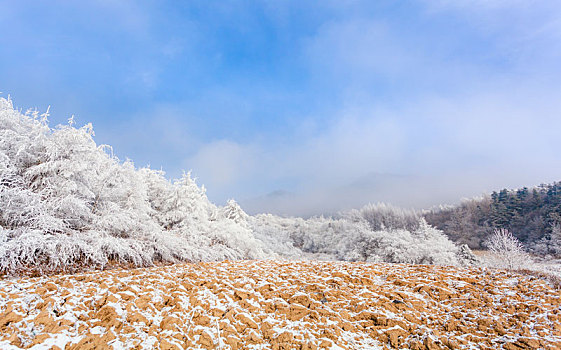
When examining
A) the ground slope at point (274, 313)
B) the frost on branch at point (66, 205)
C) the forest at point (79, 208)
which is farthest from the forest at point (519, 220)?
the frost on branch at point (66, 205)

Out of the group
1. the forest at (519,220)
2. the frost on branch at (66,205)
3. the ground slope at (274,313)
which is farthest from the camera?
the forest at (519,220)

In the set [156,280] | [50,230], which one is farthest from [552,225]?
[50,230]

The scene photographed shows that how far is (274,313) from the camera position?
5109 millimetres

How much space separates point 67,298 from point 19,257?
3.62 meters

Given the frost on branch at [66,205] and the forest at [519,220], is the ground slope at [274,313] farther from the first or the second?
the forest at [519,220]

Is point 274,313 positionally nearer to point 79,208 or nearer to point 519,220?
point 79,208

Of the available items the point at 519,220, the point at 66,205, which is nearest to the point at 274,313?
the point at 66,205

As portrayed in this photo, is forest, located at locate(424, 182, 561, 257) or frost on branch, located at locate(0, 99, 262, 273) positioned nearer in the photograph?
frost on branch, located at locate(0, 99, 262, 273)

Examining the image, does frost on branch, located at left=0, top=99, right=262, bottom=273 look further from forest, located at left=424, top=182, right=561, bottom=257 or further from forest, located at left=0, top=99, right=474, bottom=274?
forest, located at left=424, top=182, right=561, bottom=257

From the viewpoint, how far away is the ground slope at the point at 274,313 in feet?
13.2

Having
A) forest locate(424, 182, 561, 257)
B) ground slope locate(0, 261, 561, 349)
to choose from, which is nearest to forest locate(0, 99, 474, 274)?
ground slope locate(0, 261, 561, 349)

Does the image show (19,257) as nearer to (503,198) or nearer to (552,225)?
(552,225)

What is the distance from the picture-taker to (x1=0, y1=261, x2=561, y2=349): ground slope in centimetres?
402

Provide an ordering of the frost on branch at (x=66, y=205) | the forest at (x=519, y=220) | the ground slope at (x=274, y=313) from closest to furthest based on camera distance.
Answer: the ground slope at (x=274, y=313) < the frost on branch at (x=66, y=205) < the forest at (x=519, y=220)
